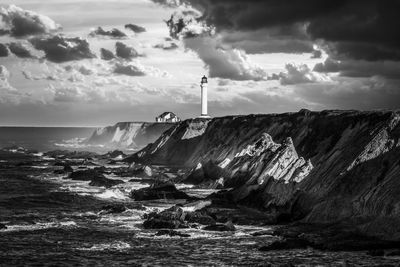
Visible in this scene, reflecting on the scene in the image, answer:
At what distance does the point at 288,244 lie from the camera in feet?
126

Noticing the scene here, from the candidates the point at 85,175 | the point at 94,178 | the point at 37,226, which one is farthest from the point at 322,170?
the point at 85,175

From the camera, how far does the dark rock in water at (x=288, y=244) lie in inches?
1505

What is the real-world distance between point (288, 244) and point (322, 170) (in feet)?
54.6

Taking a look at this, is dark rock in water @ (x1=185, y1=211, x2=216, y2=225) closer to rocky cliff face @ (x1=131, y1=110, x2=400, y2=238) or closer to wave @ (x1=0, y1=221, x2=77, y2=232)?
rocky cliff face @ (x1=131, y1=110, x2=400, y2=238)

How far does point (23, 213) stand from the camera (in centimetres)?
5528

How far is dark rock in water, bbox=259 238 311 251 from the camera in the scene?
38.2 m

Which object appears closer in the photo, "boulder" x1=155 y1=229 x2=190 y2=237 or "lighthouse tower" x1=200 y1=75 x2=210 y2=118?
"boulder" x1=155 y1=229 x2=190 y2=237

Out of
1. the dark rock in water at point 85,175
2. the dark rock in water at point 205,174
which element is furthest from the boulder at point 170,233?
the dark rock in water at point 85,175

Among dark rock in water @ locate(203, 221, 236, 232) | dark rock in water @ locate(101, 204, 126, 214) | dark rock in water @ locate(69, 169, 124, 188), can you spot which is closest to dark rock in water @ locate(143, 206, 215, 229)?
dark rock in water @ locate(203, 221, 236, 232)

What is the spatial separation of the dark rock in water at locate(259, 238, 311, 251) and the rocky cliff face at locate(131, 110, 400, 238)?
4.98m

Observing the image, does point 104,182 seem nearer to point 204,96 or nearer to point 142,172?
point 142,172

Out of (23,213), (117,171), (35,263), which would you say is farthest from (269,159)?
(117,171)

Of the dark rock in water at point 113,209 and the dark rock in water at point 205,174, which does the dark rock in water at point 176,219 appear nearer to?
the dark rock in water at point 113,209

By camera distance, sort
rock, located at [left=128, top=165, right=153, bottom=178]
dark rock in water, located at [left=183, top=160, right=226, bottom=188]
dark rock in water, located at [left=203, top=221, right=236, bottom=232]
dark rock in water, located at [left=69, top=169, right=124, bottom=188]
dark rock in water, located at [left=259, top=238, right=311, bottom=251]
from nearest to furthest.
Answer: dark rock in water, located at [left=259, top=238, right=311, bottom=251] < dark rock in water, located at [left=203, top=221, right=236, bottom=232] < dark rock in water, located at [left=183, top=160, right=226, bottom=188] < dark rock in water, located at [left=69, top=169, right=124, bottom=188] < rock, located at [left=128, top=165, right=153, bottom=178]
